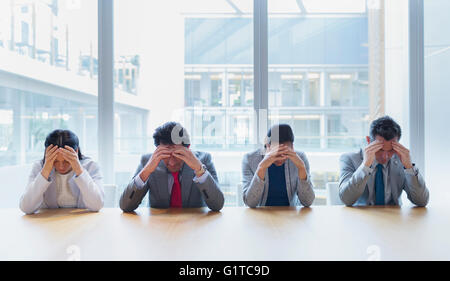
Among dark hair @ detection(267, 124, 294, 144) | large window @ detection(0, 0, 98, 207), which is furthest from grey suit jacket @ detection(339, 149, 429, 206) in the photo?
large window @ detection(0, 0, 98, 207)

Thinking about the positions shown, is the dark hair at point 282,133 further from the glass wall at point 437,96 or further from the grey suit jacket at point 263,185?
the glass wall at point 437,96

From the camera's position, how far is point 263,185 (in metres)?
2.24

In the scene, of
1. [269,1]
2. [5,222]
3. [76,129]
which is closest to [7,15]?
[76,129]

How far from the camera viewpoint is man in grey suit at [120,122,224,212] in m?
2.16

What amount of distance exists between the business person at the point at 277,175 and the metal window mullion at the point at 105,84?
1569 millimetres

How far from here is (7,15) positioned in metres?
3.18

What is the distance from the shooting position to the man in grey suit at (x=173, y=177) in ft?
7.09

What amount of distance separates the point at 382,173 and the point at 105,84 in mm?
2603

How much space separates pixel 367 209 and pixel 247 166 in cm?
85

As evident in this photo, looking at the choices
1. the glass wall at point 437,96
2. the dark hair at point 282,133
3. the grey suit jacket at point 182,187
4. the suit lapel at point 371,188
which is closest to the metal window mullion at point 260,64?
the dark hair at point 282,133

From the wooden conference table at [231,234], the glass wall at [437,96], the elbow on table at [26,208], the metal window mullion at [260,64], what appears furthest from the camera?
the metal window mullion at [260,64]

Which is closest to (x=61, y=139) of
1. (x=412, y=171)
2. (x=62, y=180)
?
(x=62, y=180)

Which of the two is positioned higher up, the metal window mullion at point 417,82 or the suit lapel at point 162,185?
the metal window mullion at point 417,82

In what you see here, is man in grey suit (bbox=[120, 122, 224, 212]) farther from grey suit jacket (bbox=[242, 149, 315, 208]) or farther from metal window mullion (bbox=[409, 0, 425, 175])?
metal window mullion (bbox=[409, 0, 425, 175])
